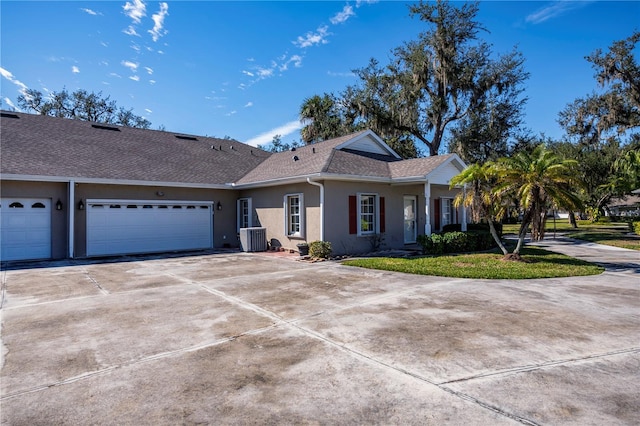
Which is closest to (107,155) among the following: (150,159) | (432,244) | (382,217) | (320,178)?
(150,159)

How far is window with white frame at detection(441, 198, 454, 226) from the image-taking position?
55.4ft

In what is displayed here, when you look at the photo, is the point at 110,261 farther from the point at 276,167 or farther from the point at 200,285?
the point at 276,167

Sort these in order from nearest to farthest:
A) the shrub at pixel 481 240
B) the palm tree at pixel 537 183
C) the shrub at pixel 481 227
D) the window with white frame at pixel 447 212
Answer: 1. the palm tree at pixel 537 183
2. the shrub at pixel 481 240
3. the shrub at pixel 481 227
4. the window with white frame at pixel 447 212

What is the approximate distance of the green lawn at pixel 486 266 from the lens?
359 inches

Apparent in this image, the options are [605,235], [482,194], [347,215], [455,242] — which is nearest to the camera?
[482,194]

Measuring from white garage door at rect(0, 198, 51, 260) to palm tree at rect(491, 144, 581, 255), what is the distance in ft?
49.8

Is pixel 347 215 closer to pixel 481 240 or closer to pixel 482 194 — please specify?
pixel 482 194

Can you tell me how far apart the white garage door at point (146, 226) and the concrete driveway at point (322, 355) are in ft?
20.3

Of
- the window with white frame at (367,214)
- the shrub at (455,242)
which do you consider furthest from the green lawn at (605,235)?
the window with white frame at (367,214)

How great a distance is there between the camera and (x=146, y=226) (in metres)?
14.5

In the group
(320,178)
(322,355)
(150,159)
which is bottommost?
(322,355)

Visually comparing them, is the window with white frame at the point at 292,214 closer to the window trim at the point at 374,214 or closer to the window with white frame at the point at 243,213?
the window trim at the point at 374,214

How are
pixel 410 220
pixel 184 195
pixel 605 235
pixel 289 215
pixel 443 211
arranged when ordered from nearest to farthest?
pixel 289 215 → pixel 184 195 → pixel 410 220 → pixel 443 211 → pixel 605 235

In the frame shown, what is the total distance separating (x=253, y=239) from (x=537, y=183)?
33.5ft
